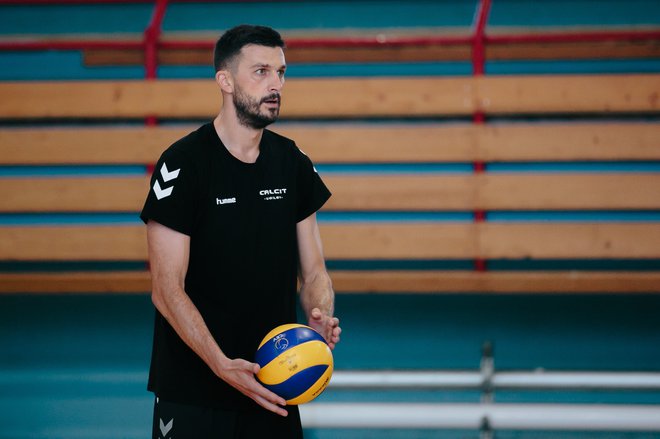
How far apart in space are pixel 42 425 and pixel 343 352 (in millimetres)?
1854

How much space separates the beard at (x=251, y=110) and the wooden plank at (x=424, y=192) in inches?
101

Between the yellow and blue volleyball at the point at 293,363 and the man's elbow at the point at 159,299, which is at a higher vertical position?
the man's elbow at the point at 159,299

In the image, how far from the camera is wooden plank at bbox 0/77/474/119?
4938 millimetres

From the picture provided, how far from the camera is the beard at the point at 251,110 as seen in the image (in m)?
2.40

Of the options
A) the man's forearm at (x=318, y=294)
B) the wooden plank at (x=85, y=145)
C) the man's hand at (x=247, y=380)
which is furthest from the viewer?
the wooden plank at (x=85, y=145)

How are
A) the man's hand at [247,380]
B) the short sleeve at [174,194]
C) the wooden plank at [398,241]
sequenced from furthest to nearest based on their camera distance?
the wooden plank at [398,241] → the short sleeve at [174,194] → the man's hand at [247,380]

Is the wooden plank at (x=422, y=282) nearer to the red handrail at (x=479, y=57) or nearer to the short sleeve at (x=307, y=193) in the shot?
the red handrail at (x=479, y=57)

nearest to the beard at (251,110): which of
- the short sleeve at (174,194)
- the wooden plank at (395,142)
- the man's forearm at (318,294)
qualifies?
the short sleeve at (174,194)

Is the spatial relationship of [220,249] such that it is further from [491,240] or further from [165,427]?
[491,240]

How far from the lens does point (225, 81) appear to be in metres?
2.45

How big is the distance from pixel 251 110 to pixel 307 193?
0.35 meters

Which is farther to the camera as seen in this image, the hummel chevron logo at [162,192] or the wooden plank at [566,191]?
the wooden plank at [566,191]

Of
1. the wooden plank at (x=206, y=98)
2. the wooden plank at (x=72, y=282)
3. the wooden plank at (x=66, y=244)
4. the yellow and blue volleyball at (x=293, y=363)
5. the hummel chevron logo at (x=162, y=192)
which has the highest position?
the wooden plank at (x=206, y=98)

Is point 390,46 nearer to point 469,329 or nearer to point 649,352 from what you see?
point 469,329
